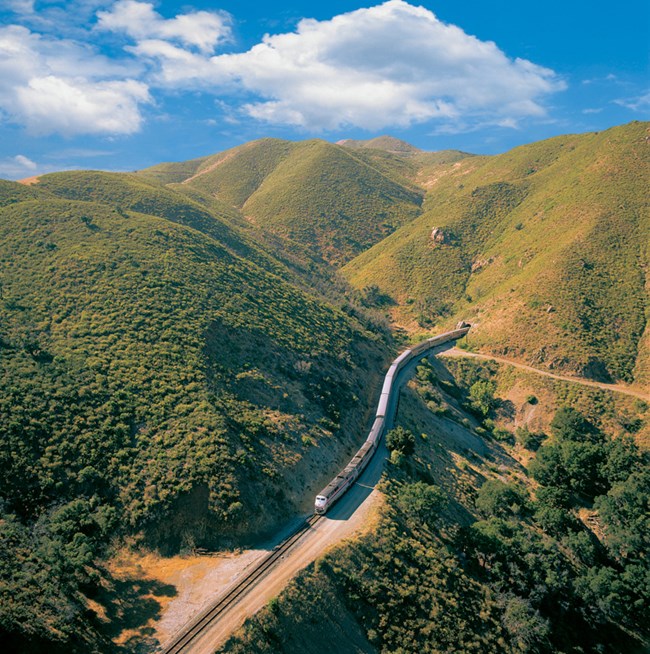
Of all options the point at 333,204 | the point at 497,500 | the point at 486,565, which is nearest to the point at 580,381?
the point at 497,500

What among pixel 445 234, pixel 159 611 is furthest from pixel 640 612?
pixel 445 234

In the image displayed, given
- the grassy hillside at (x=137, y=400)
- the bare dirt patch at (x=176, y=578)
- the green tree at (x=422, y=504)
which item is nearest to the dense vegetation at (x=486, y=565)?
the green tree at (x=422, y=504)

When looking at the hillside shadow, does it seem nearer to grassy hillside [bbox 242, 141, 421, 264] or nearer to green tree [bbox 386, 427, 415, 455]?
green tree [bbox 386, 427, 415, 455]

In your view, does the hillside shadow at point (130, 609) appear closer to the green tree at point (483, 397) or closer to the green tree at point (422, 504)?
the green tree at point (422, 504)

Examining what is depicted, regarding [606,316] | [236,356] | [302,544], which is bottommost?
[302,544]

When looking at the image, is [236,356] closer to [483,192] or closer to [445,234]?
[445,234]

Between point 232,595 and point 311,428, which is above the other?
point 311,428

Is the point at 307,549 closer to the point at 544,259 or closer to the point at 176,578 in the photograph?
the point at 176,578

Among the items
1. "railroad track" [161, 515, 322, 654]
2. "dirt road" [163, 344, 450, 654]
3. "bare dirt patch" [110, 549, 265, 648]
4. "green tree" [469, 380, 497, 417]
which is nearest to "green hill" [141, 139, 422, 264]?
"green tree" [469, 380, 497, 417]
